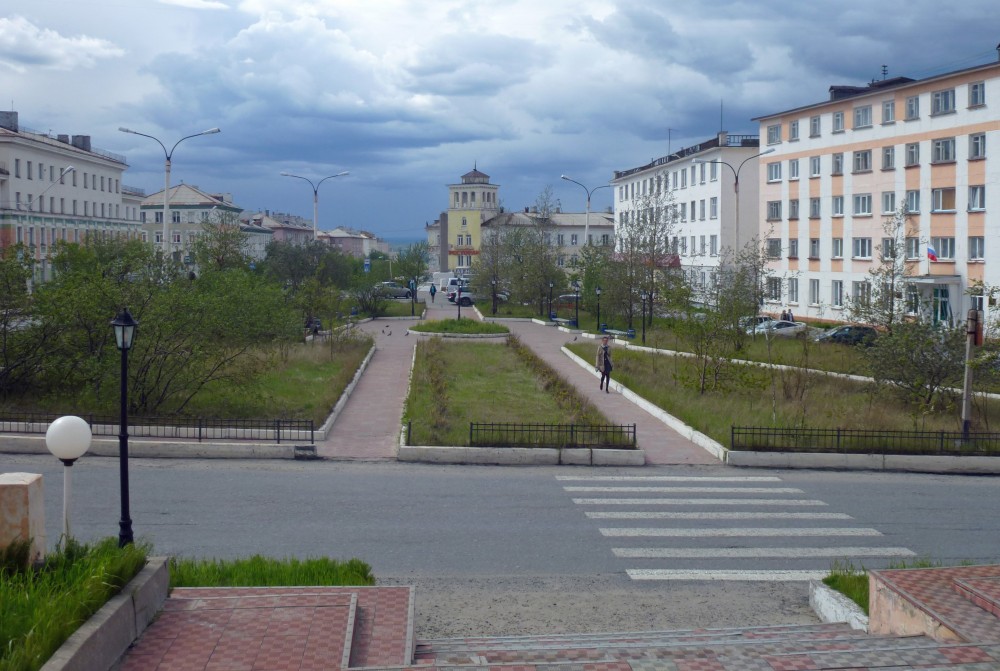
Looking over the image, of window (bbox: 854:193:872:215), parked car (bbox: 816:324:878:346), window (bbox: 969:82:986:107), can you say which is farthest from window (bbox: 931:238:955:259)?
parked car (bbox: 816:324:878:346)

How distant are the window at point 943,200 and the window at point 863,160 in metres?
5.06

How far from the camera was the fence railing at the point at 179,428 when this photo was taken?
18.2 metres

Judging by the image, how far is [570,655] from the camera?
7398 mm

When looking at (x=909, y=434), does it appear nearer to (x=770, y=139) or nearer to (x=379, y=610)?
(x=379, y=610)

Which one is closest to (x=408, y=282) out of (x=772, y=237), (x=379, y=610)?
(x=772, y=237)

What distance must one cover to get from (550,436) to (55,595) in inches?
460

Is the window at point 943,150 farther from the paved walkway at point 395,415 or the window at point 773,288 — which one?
the paved walkway at point 395,415

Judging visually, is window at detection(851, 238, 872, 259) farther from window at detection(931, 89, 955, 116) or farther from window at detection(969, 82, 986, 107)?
window at detection(969, 82, 986, 107)

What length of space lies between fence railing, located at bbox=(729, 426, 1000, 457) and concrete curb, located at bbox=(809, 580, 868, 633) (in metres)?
7.80

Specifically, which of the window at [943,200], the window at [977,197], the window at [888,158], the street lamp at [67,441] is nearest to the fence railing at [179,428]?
the street lamp at [67,441]

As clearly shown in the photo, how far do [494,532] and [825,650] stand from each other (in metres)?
5.98

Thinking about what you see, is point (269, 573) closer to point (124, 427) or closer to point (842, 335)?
point (124, 427)

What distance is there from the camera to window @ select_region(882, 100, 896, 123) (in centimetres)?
4578

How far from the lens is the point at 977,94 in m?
40.5
